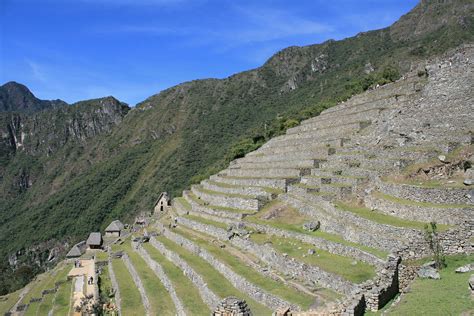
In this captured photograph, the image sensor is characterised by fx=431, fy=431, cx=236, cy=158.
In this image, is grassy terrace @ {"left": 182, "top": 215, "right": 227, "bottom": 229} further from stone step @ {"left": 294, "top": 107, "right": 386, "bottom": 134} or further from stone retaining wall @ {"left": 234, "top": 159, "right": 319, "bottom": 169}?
stone step @ {"left": 294, "top": 107, "right": 386, "bottom": 134}

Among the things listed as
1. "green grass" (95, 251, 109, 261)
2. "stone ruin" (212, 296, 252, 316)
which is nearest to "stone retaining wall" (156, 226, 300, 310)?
"stone ruin" (212, 296, 252, 316)

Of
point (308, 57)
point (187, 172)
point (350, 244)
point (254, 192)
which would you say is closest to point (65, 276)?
point (254, 192)

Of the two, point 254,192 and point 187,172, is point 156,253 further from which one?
point 187,172

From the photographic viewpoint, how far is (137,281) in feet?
81.9

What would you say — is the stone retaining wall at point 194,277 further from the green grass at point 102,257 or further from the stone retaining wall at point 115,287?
the green grass at point 102,257

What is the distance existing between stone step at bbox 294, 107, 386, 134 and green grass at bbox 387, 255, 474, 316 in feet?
67.8

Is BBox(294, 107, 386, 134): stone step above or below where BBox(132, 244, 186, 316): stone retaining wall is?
above

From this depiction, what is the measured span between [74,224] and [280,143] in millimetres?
112189

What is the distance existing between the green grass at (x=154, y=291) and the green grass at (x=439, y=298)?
11.6 meters

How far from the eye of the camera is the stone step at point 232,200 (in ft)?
88.8

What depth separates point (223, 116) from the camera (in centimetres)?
17062

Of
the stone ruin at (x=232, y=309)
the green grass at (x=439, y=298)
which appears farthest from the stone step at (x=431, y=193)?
the stone ruin at (x=232, y=309)

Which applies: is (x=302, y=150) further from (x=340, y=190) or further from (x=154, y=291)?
(x=154, y=291)

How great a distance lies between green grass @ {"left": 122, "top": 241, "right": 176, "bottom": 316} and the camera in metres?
19.2
